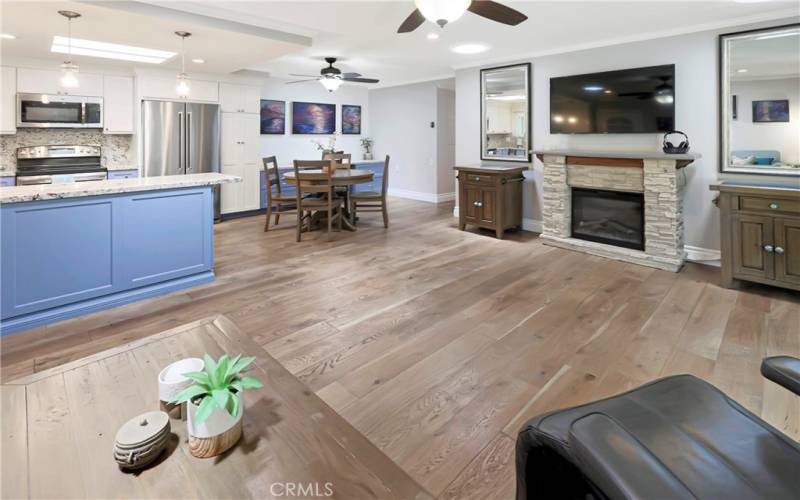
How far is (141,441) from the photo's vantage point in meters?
1.03

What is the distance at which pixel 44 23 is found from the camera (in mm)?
3869

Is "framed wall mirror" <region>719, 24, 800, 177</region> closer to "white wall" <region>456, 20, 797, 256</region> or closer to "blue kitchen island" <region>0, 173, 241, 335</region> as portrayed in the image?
"white wall" <region>456, 20, 797, 256</region>

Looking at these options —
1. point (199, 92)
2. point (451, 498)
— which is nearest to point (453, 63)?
point (199, 92)

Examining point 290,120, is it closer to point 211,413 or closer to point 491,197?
point 491,197

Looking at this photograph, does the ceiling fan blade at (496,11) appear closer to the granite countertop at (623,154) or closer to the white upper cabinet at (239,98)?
the granite countertop at (623,154)

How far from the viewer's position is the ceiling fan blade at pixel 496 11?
2932 millimetres

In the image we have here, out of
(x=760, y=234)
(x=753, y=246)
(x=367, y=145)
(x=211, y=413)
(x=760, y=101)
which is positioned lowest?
(x=211, y=413)

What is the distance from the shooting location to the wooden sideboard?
3.44m

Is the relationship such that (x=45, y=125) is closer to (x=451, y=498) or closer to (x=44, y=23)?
(x=44, y=23)

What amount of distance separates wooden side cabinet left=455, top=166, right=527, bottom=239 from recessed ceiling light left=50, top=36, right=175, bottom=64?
13.6ft

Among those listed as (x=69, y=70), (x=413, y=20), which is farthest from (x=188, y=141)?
(x=413, y=20)

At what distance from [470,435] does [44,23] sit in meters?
5.03

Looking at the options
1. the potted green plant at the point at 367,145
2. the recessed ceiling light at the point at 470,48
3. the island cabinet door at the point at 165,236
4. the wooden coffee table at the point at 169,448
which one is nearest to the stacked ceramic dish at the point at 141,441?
the wooden coffee table at the point at 169,448

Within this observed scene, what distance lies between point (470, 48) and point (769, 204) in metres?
3.62
